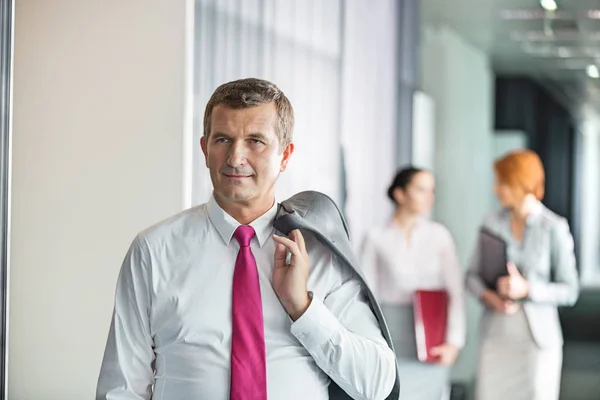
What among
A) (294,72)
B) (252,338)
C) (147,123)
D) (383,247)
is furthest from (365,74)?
(252,338)

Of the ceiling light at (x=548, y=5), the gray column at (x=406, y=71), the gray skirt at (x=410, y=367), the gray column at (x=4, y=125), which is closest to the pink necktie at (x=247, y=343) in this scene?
the gray column at (x=4, y=125)

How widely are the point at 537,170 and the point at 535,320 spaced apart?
0.74 m

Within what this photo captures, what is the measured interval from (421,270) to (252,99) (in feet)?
9.28

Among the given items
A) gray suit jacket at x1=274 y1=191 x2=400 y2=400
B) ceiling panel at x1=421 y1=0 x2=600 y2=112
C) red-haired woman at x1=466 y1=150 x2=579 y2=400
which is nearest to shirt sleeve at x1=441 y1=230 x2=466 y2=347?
red-haired woman at x1=466 y1=150 x2=579 y2=400

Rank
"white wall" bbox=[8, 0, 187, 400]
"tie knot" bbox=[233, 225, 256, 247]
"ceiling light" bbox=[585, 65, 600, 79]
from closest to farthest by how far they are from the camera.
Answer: "tie knot" bbox=[233, 225, 256, 247], "white wall" bbox=[8, 0, 187, 400], "ceiling light" bbox=[585, 65, 600, 79]

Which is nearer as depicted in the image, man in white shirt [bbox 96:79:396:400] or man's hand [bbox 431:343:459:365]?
man in white shirt [bbox 96:79:396:400]

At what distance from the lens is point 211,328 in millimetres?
1943

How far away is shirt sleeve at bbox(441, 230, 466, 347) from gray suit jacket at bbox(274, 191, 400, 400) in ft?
8.51

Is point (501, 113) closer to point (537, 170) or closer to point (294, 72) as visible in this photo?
point (537, 170)

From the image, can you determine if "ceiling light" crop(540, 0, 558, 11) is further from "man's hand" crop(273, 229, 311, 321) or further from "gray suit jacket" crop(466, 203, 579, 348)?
"man's hand" crop(273, 229, 311, 321)

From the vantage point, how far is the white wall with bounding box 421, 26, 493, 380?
4.59 metres

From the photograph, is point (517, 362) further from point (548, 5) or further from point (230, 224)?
point (230, 224)

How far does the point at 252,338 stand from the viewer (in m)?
1.93

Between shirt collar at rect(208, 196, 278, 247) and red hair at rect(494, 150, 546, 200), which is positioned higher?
red hair at rect(494, 150, 546, 200)
